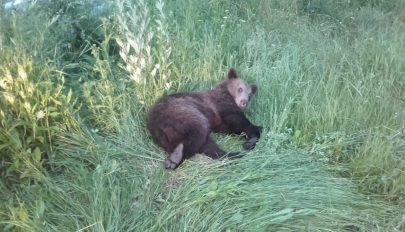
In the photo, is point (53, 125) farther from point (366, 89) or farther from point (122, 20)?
point (366, 89)

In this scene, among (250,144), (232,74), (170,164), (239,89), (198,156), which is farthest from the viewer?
(232,74)

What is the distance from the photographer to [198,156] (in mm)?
3650

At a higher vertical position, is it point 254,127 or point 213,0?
point 213,0

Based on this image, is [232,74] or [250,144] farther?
[232,74]

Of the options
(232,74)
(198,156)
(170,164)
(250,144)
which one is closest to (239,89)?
(232,74)

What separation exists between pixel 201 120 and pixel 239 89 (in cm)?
74

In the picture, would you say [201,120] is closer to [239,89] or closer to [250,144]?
[250,144]

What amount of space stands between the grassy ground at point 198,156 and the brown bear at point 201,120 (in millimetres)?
115

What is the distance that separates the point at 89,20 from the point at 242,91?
1888mm

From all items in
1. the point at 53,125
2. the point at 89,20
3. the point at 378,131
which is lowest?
the point at 378,131

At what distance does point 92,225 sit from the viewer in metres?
2.69

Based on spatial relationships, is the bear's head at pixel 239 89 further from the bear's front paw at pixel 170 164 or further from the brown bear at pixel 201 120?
the bear's front paw at pixel 170 164

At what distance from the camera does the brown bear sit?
3.56 m

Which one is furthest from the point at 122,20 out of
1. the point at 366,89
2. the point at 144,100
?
the point at 366,89
